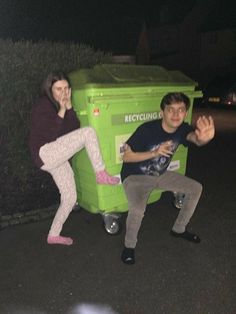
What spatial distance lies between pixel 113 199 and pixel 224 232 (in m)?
1.16

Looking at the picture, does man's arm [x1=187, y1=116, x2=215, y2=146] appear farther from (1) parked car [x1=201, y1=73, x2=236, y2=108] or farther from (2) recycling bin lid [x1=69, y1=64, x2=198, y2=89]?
(1) parked car [x1=201, y1=73, x2=236, y2=108]

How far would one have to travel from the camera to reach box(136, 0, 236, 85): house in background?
30.2 meters

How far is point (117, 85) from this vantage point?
12.9 ft

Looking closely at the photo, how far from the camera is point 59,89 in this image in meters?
3.73

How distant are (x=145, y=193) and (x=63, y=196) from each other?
0.77m

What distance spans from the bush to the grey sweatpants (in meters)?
1.34

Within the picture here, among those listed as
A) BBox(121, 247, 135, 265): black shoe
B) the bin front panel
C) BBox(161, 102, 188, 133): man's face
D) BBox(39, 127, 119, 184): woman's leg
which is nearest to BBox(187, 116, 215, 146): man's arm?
BBox(161, 102, 188, 133): man's face

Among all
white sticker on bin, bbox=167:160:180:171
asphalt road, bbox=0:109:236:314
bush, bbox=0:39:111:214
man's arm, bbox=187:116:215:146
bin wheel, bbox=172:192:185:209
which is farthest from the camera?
bin wheel, bbox=172:192:185:209

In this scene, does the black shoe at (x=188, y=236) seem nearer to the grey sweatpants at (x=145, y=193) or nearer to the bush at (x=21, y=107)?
the grey sweatpants at (x=145, y=193)

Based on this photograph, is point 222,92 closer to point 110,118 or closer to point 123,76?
point 123,76

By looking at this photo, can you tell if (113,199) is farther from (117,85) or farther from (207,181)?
(207,181)

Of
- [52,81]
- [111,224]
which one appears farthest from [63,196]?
[52,81]

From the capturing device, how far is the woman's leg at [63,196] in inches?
154

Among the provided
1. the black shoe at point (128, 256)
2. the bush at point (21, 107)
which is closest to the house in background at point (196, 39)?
the bush at point (21, 107)
